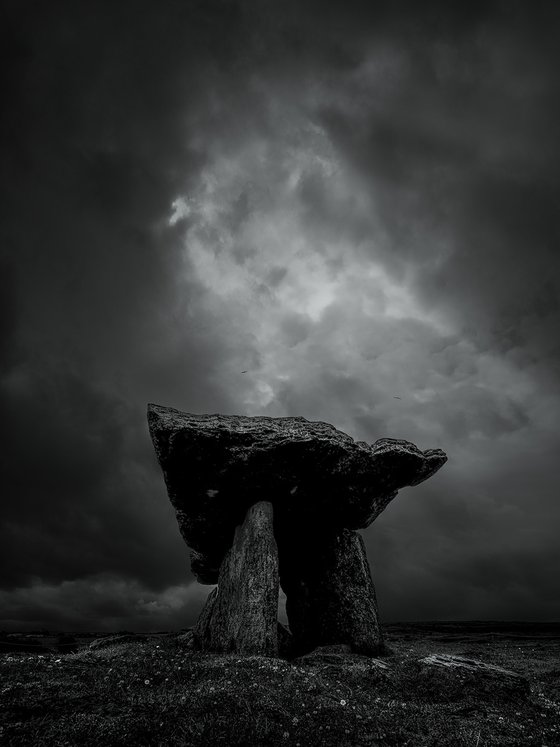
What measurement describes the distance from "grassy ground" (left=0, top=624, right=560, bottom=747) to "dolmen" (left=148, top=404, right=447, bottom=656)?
3.59 metres

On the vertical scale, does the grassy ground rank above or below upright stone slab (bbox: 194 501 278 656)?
below

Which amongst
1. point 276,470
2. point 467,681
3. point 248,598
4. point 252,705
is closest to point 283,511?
point 276,470

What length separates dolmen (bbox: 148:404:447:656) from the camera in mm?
14180

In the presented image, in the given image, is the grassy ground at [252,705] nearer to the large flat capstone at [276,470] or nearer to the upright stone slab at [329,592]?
the upright stone slab at [329,592]

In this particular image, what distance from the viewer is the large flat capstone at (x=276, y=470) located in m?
14.7

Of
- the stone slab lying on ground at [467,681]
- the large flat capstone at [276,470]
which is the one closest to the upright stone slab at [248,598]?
the large flat capstone at [276,470]

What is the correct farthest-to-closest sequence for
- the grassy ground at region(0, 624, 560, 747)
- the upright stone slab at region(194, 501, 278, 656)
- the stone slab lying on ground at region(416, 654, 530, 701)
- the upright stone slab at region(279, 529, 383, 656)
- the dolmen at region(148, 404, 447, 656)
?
the upright stone slab at region(279, 529, 383, 656) → the dolmen at region(148, 404, 447, 656) → the upright stone slab at region(194, 501, 278, 656) → the stone slab lying on ground at region(416, 654, 530, 701) → the grassy ground at region(0, 624, 560, 747)

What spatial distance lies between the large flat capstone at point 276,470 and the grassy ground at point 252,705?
591 centimetres

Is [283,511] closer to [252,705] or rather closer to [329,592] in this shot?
[329,592]

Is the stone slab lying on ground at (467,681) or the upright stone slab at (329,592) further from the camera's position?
the upright stone slab at (329,592)

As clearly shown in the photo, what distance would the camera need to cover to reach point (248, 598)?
1323cm

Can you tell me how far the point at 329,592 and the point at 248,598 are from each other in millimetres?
4742


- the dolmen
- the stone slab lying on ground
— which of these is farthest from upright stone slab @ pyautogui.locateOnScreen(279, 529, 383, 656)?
the stone slab lying on ground

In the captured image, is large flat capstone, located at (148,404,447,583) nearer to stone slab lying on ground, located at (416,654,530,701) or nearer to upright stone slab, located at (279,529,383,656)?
upright stone slab, located at (279,529,383,656)
